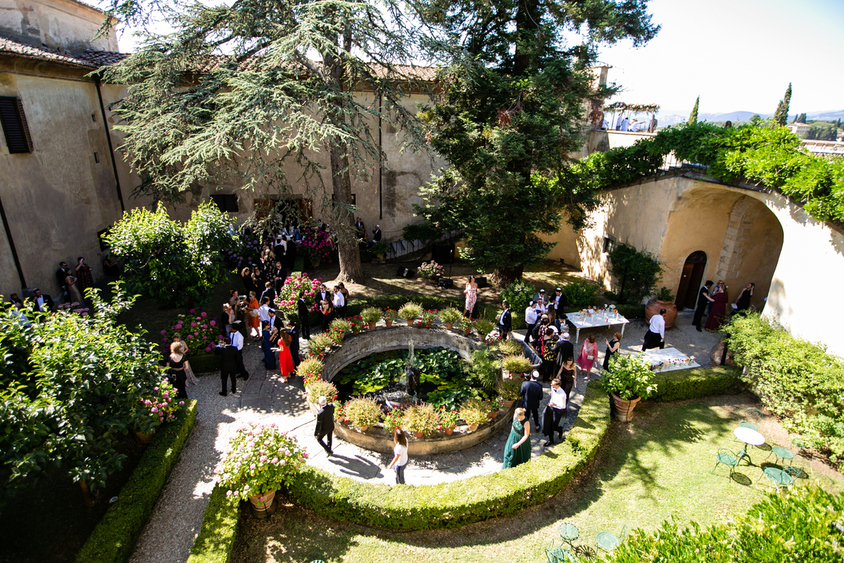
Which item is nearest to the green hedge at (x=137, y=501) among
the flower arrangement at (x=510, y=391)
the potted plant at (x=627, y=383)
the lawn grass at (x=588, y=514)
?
the lawn grass at (x=588, y=514)

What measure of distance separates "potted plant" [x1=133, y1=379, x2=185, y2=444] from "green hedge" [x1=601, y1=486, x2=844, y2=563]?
693 centimetres

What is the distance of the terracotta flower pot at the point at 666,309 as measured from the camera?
46.9ft

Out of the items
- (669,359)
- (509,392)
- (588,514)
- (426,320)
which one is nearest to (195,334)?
(426,320)

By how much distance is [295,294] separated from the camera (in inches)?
520

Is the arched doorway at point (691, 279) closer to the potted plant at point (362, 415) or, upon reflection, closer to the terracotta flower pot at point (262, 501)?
the potted plant at point (362, 415)

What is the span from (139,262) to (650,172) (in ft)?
51.0

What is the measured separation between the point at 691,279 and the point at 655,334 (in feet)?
16.4

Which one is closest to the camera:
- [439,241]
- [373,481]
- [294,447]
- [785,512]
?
[785,512]

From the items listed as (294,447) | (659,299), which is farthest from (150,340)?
(659,299)

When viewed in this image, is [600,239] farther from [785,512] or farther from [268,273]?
[785,512]

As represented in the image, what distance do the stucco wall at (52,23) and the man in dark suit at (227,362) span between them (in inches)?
402

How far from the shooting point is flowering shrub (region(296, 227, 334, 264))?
1816 cm

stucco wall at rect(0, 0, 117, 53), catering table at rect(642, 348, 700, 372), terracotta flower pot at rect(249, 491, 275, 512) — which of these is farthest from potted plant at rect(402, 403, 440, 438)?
stucco wall at rect(0, 0, 117, 53)

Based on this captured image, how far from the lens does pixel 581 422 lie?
9164mm
